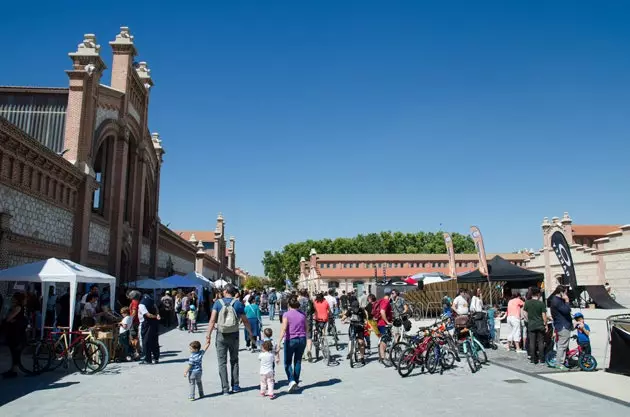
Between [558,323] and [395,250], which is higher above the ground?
[395,250]

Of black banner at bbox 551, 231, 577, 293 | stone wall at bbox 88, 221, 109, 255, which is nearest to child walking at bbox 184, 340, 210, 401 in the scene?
black banner at bbox 551, 231, 577, 293

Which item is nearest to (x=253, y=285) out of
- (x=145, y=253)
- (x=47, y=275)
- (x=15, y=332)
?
(x=145, y=253)

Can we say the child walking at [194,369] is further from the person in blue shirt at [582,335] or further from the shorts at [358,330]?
the person in blue shirt at [582,335]

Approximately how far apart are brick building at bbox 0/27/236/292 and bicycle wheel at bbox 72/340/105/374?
17.1ft

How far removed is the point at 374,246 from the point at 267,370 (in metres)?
102

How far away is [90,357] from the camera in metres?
11.3

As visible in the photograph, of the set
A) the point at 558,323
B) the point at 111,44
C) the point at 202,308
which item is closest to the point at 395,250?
the point at 202,308

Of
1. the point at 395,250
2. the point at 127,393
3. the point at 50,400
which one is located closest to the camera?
the point at 50,400

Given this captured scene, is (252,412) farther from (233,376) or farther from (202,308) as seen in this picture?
(202,308)

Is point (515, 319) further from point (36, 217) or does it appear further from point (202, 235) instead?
point (202, 235)

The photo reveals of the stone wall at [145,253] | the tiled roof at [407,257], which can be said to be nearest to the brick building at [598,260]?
the stone wall at [145,253]

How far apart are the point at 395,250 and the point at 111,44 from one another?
296 feet

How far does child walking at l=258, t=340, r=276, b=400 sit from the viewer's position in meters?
8.65

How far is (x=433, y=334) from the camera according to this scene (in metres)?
11.2
